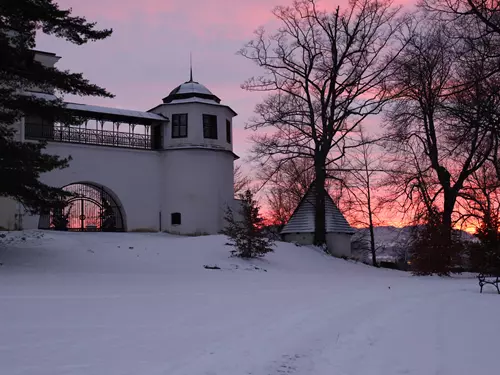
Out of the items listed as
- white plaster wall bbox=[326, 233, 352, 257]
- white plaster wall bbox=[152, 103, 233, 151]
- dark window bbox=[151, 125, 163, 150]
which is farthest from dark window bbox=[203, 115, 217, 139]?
white plaster wall bbox=[326, 233, 352, 257]

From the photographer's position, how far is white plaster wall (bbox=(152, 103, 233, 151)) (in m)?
34.7

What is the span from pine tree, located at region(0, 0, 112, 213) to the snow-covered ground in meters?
2.36

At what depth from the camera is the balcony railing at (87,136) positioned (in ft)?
101

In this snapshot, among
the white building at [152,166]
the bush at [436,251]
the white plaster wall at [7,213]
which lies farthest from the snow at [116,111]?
the bush at [436,251]

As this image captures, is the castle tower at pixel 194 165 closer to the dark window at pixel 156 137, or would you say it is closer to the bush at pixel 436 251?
the dark window at pixel 156 137

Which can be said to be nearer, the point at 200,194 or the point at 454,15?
the point at 454,15

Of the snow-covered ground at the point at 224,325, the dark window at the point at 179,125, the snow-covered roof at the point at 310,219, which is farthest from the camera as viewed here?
the dark window at the point at 179,125

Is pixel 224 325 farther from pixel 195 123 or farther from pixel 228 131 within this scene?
pixel 228 131

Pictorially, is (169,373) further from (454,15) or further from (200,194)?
(200,194)

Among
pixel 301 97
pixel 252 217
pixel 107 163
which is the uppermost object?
pixel 301 97

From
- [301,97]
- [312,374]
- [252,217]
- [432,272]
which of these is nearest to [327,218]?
[301,97]

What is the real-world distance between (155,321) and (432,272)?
1751cm

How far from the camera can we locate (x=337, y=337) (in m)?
8.63

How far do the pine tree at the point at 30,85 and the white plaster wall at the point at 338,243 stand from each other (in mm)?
18803
